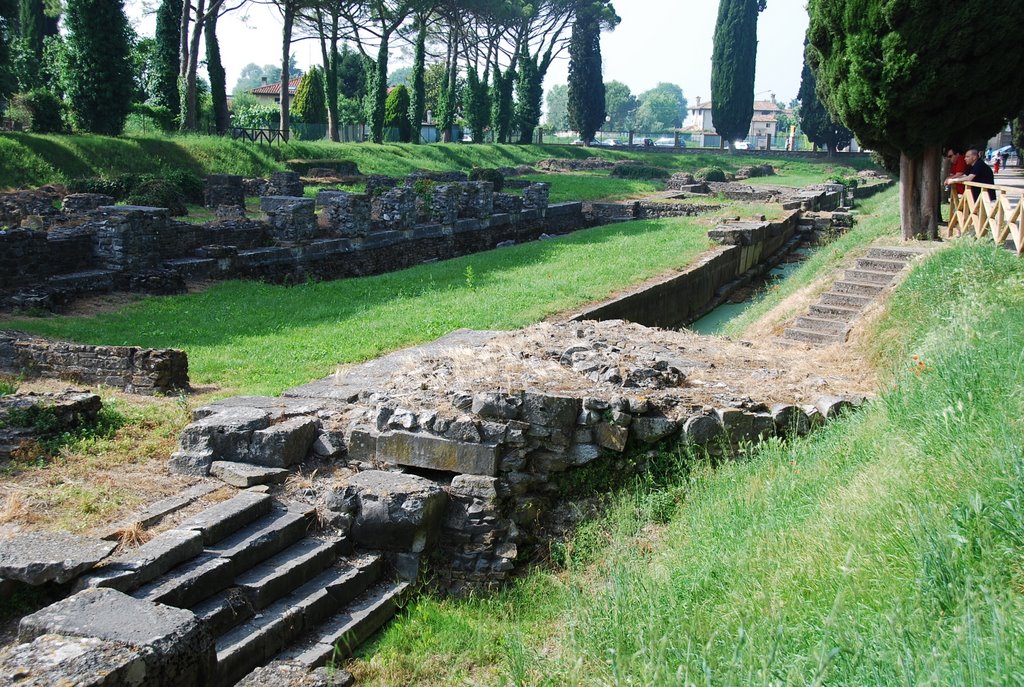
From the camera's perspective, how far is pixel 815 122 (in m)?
52.3

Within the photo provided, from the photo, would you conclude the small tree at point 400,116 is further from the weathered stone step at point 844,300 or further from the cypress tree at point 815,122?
the weathered stone step at point 844,300

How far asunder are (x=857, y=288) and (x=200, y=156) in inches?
872

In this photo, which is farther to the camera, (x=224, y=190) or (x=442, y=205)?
(x=224, y=190)

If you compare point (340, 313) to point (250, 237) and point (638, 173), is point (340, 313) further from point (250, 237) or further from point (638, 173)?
point (638, 173)

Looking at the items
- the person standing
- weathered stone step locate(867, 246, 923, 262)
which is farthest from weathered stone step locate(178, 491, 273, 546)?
the person standing

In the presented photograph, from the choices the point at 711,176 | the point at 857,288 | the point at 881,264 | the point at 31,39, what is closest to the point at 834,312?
the point at 857,288

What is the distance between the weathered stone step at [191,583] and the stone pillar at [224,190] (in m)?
17.4

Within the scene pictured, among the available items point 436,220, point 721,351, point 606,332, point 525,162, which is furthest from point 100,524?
point 525,162

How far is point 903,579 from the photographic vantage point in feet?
11.0

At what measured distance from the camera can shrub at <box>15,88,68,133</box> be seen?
25250 millimetres

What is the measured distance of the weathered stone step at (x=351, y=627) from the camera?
5.23 metres

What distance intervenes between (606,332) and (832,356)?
2.64 meters

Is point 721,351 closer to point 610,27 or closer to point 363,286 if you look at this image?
point 363,286

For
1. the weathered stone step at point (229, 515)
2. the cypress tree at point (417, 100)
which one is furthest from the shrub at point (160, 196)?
the cypress tree at point (417, 100)
